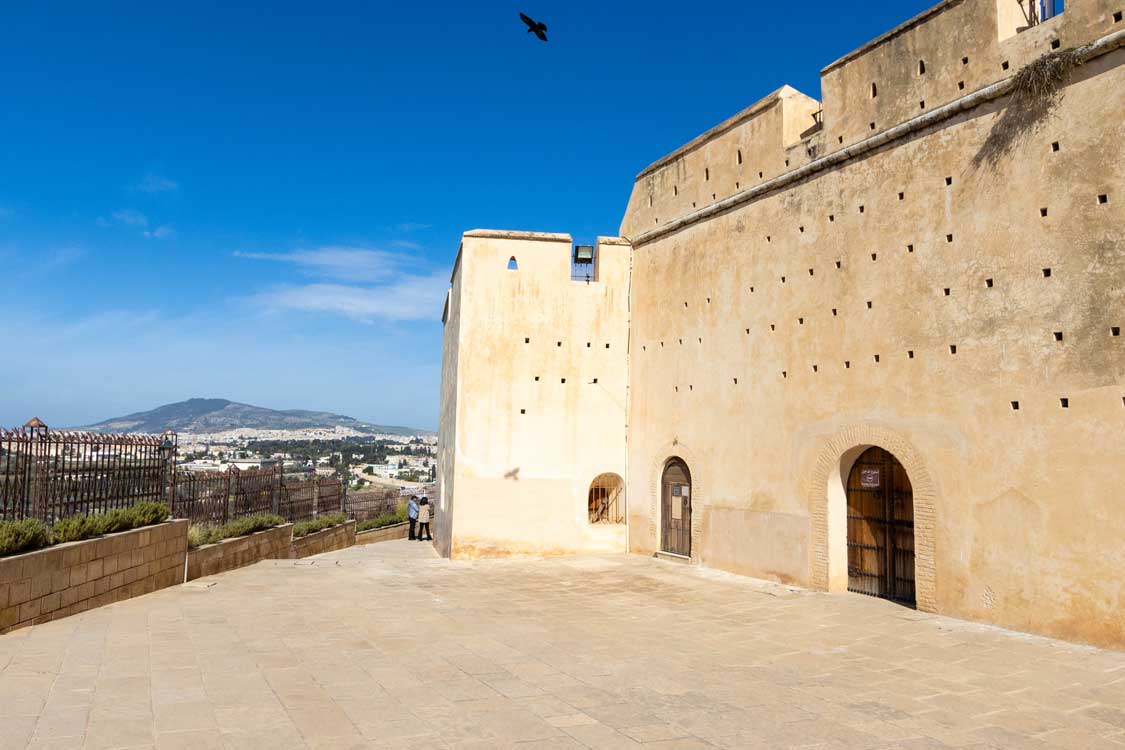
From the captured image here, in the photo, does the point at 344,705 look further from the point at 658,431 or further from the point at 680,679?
the point at 658,431

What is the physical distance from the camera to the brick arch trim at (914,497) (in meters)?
9.93

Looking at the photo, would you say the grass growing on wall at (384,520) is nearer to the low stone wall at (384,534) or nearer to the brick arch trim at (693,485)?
the low stone wall at (384,534)

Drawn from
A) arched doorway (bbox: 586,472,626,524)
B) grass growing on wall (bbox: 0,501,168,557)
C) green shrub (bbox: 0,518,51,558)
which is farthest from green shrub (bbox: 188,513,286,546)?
arched doorway (bbox: 586,472,626,524)

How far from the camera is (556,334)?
16234 millimetres

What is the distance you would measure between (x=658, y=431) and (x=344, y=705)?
10447 mm

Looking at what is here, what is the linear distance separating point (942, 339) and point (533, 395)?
27.3 ft

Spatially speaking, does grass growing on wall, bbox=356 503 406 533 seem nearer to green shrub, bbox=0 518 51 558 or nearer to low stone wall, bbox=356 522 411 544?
low stone wall, bbox=356 522 411 544

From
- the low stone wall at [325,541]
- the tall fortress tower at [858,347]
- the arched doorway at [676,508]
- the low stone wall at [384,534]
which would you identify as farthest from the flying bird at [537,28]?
the low stone wall at [384,534]

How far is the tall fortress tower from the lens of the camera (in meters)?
8.62

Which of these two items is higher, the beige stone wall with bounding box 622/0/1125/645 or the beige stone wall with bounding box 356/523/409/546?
the beige stone wall with bounding box 622/0/1125/645

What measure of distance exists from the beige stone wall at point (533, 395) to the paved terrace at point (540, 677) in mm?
4663

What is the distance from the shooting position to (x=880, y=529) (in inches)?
442

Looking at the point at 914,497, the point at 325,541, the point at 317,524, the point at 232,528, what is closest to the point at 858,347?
the point at 914,497

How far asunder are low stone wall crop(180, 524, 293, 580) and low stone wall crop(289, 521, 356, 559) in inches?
32.4
